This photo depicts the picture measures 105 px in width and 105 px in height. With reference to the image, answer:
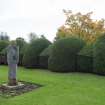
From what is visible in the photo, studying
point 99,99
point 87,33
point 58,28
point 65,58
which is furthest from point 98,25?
point 99,99

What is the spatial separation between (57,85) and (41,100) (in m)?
2.67

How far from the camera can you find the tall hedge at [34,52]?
1958 centimetres

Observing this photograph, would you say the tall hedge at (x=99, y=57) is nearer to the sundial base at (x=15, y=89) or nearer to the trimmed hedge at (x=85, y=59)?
the trimmed hedge at (x=85, y=59)

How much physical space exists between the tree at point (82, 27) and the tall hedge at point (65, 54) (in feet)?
53.8

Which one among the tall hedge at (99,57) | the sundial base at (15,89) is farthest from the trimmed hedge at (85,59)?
the sundial base at (15,89)

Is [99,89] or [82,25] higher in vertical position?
[82,25]

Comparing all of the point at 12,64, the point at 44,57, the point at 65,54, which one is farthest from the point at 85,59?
the point at 12,64

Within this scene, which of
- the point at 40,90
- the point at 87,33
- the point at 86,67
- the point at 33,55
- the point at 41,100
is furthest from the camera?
the point at 87,33

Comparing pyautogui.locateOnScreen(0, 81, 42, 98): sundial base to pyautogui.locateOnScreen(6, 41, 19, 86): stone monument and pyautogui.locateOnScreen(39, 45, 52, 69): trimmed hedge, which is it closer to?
pyautogui.locateOnScreen(6, 41, 19, 86): stone monument

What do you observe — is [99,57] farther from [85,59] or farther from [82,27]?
[82,27]

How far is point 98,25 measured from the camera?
33938 millimetres

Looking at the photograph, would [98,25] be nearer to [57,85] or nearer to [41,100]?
[57,85]

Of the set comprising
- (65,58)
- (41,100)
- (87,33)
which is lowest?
(41,100)

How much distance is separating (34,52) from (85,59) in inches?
197
